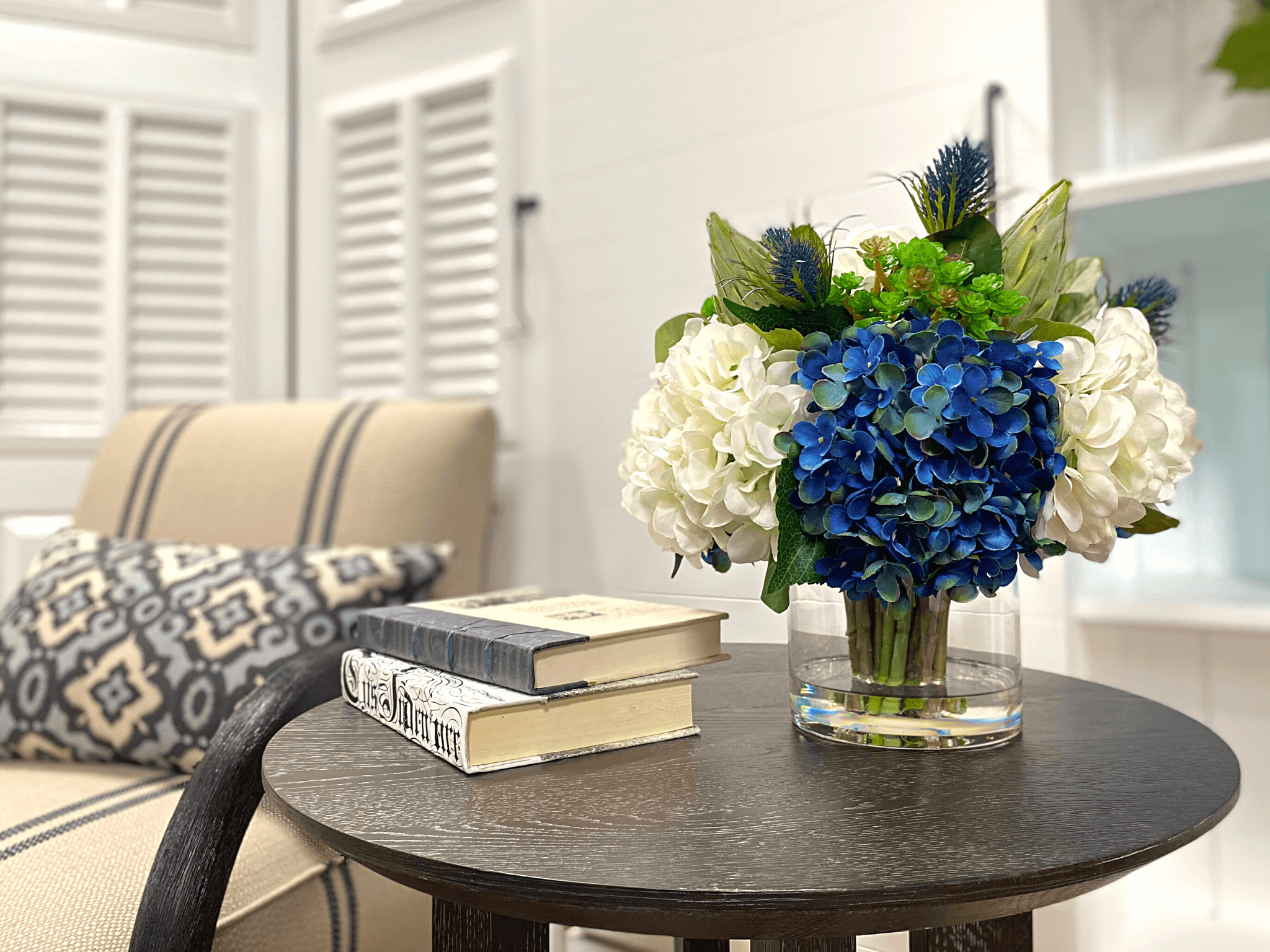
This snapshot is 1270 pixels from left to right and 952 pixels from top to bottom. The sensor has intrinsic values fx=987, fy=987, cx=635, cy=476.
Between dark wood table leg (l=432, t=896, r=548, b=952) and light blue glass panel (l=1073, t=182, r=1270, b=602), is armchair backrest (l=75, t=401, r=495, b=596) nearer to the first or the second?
dark wood table leg (l=432, t=896, r=548, b=952)

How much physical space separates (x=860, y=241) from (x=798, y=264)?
70 mm

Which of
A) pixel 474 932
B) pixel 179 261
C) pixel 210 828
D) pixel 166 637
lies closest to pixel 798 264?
pixel 474 932

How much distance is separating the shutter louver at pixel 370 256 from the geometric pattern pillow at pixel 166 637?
0.66m

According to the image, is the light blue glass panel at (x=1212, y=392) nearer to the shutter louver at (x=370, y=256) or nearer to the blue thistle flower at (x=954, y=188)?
the blue thistle flower at (x=954, y=188)

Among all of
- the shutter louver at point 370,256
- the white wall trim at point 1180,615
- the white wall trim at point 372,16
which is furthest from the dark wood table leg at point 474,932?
the white wall trim at point 372,16

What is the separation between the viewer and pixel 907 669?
2.22 ft

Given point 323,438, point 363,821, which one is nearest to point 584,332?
point 323,438

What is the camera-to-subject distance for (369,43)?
1.85 metres

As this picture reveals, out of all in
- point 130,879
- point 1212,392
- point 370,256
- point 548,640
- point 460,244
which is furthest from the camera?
point 370,256

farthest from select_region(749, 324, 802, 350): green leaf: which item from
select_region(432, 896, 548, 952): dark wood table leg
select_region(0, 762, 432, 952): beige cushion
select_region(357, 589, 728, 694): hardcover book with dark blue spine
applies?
select_region(0, 762, 432, 952): beige cushion

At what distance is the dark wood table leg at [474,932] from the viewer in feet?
2.48

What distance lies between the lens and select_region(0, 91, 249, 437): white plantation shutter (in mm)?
1806

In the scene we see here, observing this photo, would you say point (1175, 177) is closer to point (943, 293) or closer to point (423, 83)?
point (943, 293)

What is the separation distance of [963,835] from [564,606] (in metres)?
0.38
